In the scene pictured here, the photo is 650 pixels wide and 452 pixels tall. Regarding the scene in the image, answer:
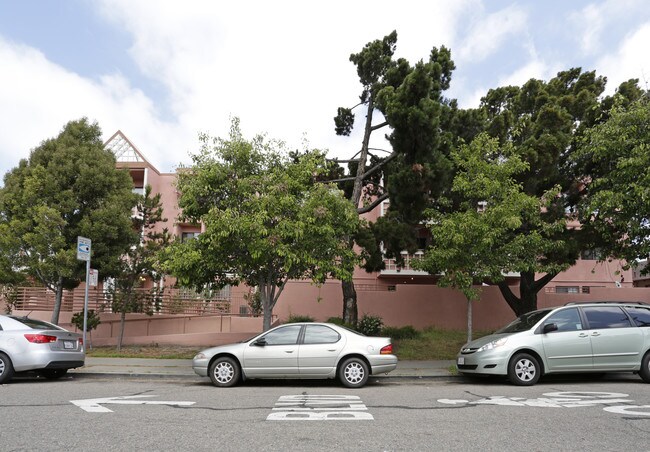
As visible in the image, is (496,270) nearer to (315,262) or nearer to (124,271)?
(315,262)

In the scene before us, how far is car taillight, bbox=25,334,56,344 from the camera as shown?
10.2m

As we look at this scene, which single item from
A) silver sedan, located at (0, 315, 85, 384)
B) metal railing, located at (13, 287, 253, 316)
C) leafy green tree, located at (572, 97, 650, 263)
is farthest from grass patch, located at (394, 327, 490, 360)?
silver sedan, located at (0, 315, 85, 384)

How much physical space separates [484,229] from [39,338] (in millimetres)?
10024

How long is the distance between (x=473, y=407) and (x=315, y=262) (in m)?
6.11

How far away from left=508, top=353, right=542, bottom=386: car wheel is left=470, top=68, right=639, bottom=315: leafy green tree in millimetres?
3760

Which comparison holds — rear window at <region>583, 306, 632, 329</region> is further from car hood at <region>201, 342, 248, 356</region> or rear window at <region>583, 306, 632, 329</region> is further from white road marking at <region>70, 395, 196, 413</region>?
white road marking at <region>70, 395, 196, 413</region>

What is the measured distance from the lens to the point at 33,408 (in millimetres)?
7191

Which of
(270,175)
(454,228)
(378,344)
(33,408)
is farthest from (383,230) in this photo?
(33,408)

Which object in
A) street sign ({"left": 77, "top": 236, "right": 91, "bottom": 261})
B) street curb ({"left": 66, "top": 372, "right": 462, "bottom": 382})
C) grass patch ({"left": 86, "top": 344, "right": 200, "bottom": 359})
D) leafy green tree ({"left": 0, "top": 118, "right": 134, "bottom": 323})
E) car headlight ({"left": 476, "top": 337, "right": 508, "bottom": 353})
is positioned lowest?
street curb ({"left": 66, "top": 372, "right": 462, "bottom": 382})

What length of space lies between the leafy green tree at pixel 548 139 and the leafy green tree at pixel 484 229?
1.07 ft

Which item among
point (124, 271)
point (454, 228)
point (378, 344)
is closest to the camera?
point (378, 344)

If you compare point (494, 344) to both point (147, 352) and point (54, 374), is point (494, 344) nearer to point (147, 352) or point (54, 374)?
point (54, 374)

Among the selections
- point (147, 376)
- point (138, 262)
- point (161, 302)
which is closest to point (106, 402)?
point (147, 376)

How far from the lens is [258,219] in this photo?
11922 millimetres
